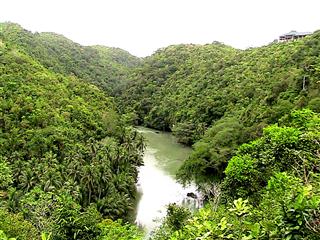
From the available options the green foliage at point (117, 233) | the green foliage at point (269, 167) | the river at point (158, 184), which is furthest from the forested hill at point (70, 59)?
the green foliage at point (269, 167)

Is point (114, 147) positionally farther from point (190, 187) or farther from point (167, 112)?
point (167, 112)

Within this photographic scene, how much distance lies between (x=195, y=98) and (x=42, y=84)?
2807 centimetres

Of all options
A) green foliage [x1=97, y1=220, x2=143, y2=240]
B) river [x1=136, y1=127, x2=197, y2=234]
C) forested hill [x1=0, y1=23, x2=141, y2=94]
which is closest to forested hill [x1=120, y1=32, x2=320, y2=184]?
river [x1=136, y1=127, x2=197, y2=234]

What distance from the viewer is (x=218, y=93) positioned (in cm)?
6147

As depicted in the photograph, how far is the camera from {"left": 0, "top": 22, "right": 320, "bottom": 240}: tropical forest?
659 centimetres

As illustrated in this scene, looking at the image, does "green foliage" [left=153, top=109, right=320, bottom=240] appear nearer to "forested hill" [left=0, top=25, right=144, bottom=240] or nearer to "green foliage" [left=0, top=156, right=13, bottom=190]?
"forested hill" [left=0, top=25, right=144, bottom=240]

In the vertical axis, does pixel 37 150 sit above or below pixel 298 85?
below

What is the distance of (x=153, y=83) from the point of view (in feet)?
288

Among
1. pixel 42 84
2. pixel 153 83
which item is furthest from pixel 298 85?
pixel 153 83

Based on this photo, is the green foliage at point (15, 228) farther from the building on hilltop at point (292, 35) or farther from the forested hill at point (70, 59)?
the building on hilltop at point (292, 35)

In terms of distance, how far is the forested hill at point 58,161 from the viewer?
21109mm

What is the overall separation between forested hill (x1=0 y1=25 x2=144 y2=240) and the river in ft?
4.63

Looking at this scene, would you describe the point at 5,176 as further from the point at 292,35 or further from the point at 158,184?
the point at 292,35

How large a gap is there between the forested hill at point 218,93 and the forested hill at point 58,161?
6780 millimetres
